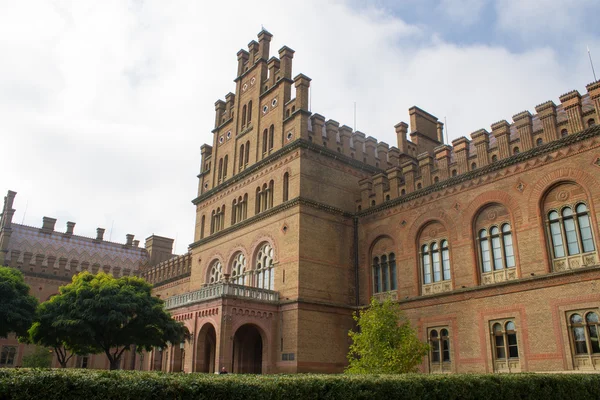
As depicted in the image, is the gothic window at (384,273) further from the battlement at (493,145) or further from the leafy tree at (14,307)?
the leafy tree at (14,307)

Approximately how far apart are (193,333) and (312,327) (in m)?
6.92

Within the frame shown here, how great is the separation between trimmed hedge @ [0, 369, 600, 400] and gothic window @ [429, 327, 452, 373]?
10841mm

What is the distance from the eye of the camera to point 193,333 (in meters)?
29.5

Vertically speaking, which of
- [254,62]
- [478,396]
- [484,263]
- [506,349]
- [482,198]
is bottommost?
[478,396]

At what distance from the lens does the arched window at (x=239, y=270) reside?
3431cm

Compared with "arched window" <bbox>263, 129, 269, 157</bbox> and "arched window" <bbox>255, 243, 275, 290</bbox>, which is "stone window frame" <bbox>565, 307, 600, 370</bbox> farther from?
"arched window" <bbox>263, 129, 269, 157</bbox>

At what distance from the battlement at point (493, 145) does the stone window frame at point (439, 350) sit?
26.4 feet

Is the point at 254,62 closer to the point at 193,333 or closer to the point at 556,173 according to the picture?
the point at 193,333

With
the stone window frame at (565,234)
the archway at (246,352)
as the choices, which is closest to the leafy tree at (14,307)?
the archway at (246,352)

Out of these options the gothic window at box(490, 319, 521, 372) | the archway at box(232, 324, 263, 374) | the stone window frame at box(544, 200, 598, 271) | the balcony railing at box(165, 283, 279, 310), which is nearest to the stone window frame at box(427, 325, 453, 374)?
the gothic window at box(490, 319, 521, 372)

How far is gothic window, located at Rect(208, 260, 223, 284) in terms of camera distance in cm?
3703

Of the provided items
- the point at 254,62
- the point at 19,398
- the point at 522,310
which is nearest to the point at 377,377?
the point at 19,398

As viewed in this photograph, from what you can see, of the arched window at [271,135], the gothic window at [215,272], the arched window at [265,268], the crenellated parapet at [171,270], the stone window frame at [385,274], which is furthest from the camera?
the crenellated parapet at [171,270]

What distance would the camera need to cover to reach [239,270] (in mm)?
34969
